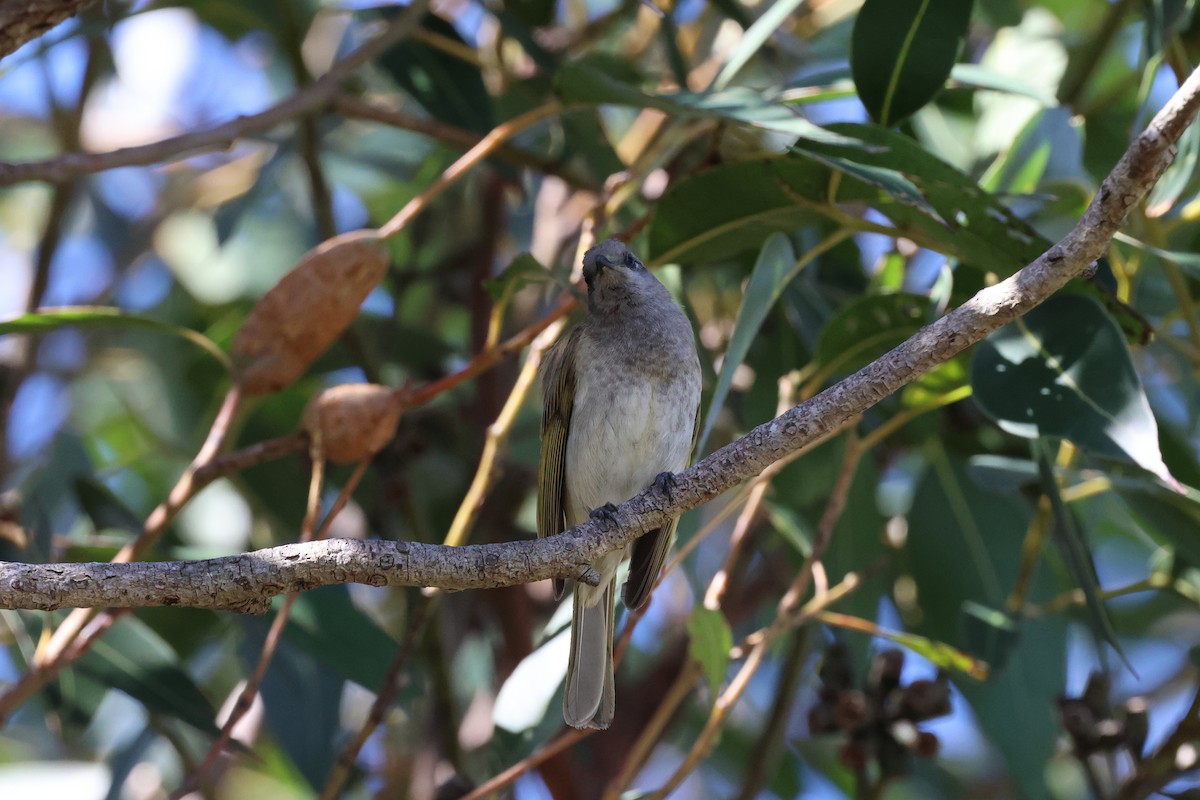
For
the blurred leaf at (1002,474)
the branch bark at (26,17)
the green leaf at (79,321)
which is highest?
the branch bark at (26,17)

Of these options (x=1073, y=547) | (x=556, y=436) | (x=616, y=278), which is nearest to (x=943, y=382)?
(x=1073, y=547)

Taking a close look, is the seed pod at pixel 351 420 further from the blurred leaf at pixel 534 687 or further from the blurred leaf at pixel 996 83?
the blurred leaf at pixel 996 83

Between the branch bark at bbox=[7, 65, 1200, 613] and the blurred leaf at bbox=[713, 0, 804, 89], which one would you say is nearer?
the branch bark at bbox=[7, 65, 1200, 613]

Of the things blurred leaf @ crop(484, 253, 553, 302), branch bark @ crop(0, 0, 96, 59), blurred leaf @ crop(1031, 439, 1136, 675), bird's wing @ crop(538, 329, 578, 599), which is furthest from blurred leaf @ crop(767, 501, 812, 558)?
branch bark @ crop(0, 0, 96, 59)

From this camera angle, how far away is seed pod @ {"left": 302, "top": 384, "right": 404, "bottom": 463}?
2.80 metres

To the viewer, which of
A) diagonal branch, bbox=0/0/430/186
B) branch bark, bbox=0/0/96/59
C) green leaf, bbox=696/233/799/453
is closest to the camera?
branch bark, bbox=0/0/96/59

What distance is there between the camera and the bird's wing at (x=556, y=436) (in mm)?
3400

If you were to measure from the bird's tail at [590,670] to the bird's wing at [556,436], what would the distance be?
270mm

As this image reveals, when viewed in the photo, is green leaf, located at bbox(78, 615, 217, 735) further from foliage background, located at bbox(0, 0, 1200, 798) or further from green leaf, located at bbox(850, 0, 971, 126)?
green leaf, located at bbox(850, 0, 971, 126)

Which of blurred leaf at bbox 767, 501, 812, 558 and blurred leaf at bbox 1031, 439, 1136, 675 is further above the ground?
blurred leaf at bbox 767, 501, 812, 558

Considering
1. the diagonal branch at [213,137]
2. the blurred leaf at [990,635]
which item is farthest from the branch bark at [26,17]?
the blurred leaf at [990,635]

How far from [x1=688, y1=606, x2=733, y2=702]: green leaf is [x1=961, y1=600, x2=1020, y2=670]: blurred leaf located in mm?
711

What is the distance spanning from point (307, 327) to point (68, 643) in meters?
0.86

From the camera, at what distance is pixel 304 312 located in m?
2.88
